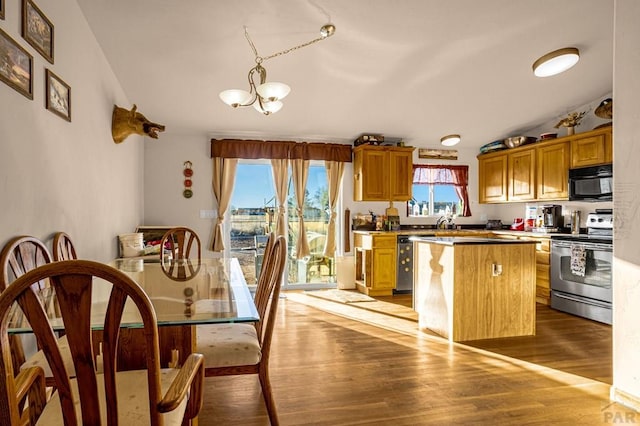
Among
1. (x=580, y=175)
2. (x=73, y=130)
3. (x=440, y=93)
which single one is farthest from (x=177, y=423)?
(x=580, y=175)

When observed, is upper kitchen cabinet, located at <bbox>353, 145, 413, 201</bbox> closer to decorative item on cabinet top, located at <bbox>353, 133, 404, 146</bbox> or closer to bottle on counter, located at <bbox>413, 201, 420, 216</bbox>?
decorative item on cabinet top, located at <bbox>353, 133, 404, 146</bbox>

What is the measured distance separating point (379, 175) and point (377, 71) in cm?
180

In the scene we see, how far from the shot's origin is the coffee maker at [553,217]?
498 cm

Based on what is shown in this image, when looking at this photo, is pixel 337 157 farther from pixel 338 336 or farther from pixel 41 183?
pixel 41 183

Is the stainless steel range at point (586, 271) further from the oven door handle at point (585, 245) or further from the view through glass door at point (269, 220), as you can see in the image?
the view through glass door at point (269, 220)

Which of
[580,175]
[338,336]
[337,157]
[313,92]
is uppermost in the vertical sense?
[313,92]

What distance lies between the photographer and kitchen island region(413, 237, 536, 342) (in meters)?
3.21

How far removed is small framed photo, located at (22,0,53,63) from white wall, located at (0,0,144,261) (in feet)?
0.12

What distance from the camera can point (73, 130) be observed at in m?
2.52

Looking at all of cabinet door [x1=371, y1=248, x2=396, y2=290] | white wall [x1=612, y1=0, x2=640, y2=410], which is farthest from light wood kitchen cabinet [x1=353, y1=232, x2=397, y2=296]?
white wall [x1=612, y1=0, x2=640, y2=410]

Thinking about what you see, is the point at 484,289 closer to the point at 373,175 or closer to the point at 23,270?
the point at 373,175

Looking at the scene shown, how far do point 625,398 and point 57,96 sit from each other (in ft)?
12.7

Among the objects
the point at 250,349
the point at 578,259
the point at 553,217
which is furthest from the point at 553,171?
the point at 250,349

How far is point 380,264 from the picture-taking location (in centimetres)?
509
